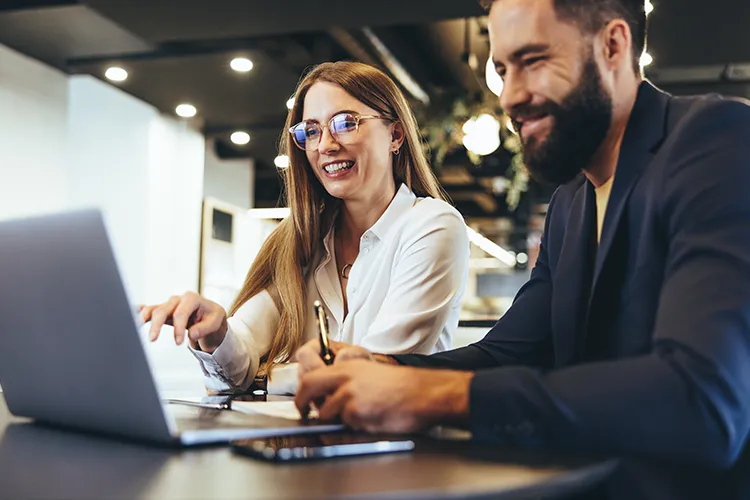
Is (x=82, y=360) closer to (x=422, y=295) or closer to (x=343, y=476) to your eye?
(x=343, y=476)

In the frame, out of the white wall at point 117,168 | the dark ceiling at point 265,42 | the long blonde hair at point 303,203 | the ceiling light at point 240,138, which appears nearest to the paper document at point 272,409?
the long blonde hair at point 303,203

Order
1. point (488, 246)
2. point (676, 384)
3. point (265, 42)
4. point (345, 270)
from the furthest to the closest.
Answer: point (488, 246)
point (265, 42)
point (345, 270)
point (676, 384)

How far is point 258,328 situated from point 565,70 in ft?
3.78

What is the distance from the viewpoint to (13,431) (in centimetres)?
A: 108

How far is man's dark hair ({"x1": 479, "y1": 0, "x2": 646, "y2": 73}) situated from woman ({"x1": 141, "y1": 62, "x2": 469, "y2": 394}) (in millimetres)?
744

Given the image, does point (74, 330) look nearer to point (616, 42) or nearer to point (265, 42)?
point (616, 42)

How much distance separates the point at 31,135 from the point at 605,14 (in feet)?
16.6

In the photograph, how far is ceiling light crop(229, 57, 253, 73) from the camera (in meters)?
5.29

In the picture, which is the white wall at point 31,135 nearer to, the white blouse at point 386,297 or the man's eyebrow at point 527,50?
the white blouse at point 386,297

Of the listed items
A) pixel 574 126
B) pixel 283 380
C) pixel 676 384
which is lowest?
pixel 283 380

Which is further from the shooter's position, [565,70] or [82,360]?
[565,70]

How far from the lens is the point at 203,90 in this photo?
599cm

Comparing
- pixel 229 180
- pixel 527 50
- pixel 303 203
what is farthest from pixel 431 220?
pixel 229 180

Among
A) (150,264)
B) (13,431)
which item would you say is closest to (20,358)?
(13,431)
